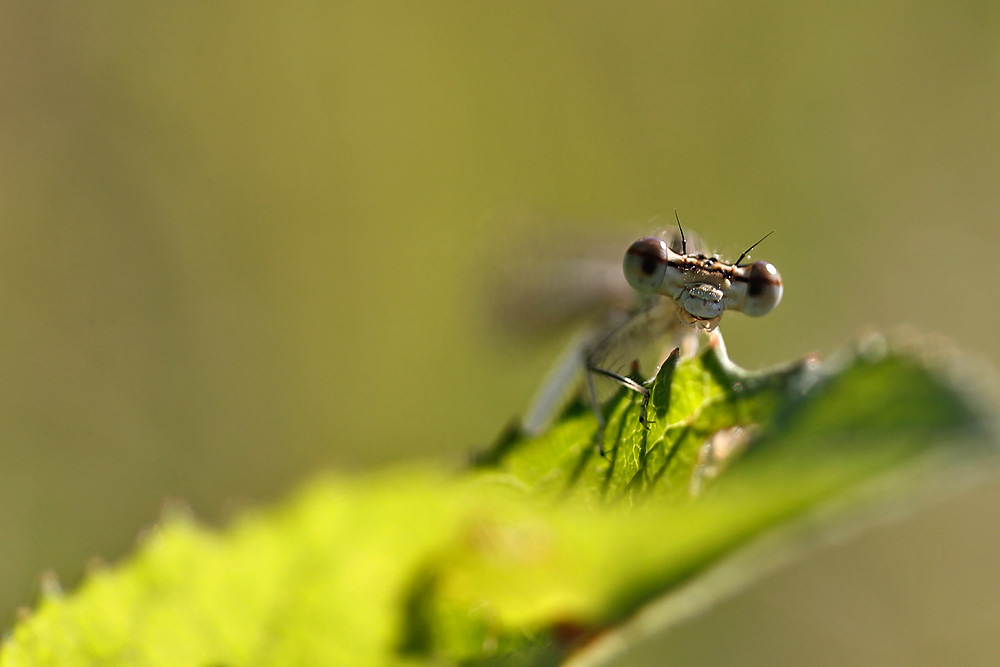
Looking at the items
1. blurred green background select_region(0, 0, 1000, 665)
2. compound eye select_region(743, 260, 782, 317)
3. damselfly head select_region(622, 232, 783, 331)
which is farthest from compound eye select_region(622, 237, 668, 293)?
blurred green background select_region(0, 0, 1000, 665)

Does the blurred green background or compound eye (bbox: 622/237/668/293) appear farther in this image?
the blurred green background

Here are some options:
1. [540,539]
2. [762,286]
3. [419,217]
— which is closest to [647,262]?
[762,286]

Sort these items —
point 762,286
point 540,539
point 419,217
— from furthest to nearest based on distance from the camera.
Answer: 1. point 419,217
2. point 762,286
3. point 540,539

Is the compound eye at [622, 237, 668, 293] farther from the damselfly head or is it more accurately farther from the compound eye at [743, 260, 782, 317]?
the compound eye at [743, 260, 782, 317]

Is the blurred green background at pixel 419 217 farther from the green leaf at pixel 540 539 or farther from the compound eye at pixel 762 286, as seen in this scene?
the green leaf at pixel 540 539

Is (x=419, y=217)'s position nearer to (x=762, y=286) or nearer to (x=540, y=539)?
(x=762, y=286)
